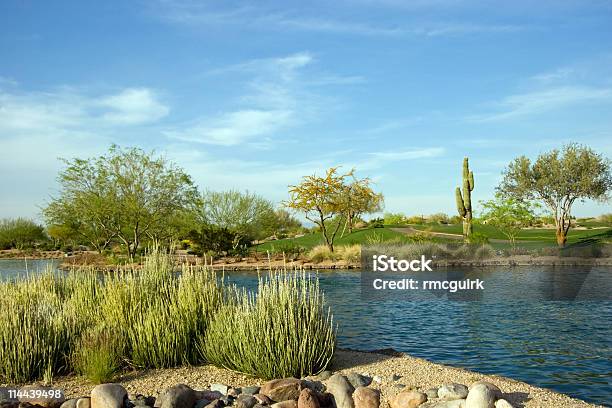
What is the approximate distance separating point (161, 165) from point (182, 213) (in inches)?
174

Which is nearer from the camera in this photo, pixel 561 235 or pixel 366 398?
pixel 366 398

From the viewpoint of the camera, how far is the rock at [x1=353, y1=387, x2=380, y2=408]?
5.77 metres

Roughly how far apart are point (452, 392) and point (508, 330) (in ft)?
18.5

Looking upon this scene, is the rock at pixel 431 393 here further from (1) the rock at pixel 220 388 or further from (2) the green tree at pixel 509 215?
(2) the green tree at pixel 509 215

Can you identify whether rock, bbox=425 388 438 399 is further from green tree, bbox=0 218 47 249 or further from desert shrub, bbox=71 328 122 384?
green tree, bbox=0 218 47 249

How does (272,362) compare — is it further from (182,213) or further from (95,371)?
(182,213)

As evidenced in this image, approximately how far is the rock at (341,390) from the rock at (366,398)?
7cm

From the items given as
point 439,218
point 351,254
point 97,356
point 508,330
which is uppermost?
point 439,218

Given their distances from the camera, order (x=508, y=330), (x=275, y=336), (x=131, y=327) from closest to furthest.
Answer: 1. (x=275, y=336)
2. (x=131, y=327)
3. (x=508, y=330)

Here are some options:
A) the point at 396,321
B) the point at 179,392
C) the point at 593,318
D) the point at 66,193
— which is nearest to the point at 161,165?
the point at 66,193

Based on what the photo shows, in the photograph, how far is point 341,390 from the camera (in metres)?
5.98

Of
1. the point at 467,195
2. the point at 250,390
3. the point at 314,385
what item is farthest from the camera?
the point at 467,195

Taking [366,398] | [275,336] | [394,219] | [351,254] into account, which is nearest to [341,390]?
[366,398]

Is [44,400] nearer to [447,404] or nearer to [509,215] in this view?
[447,404]
